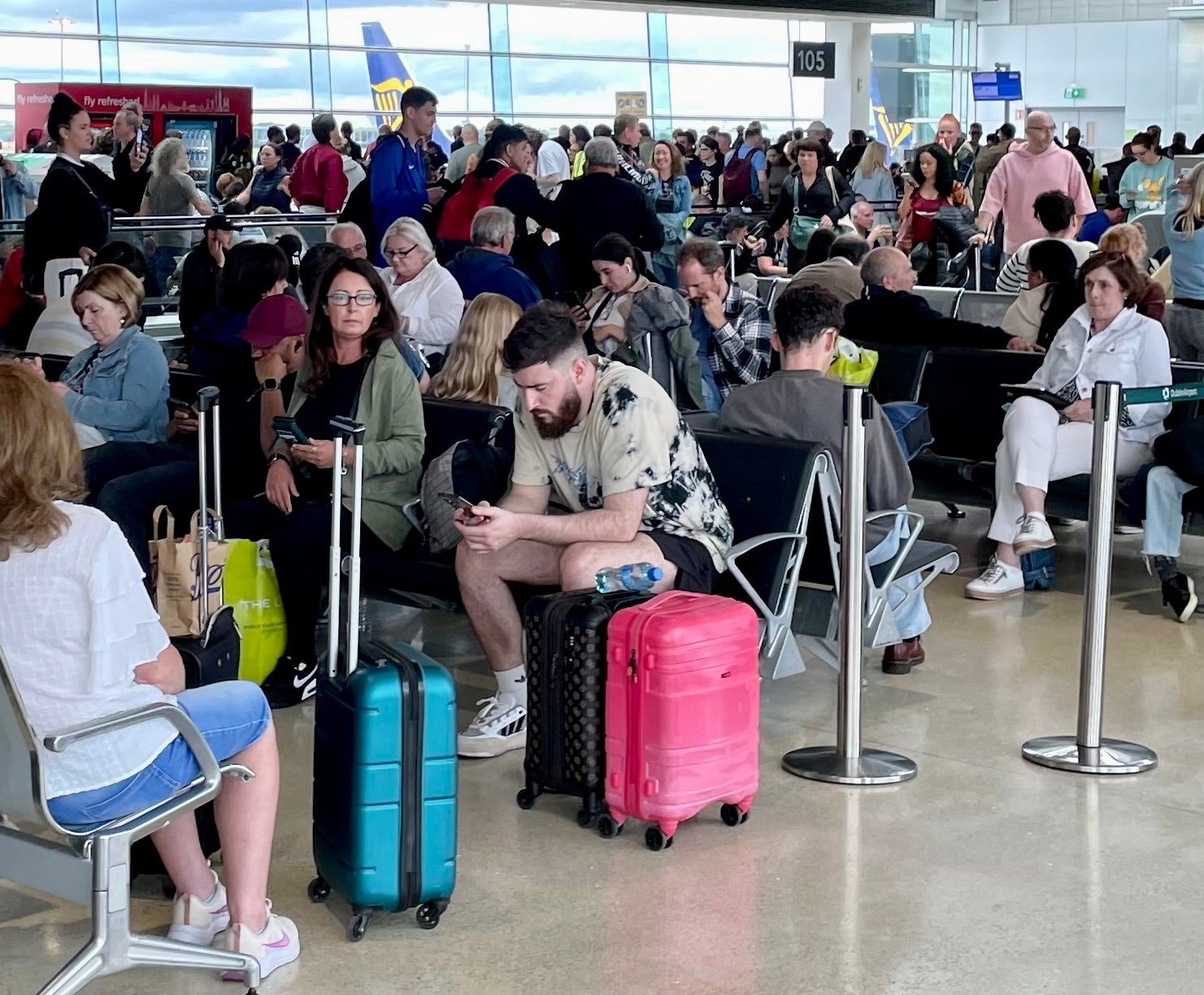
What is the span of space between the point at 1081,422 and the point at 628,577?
2657 millimetres

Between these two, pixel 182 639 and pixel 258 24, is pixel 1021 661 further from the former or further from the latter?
pixel 258 24

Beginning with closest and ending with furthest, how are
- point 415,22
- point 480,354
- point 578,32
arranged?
point 480,354 → point 415,22 → point 578,32

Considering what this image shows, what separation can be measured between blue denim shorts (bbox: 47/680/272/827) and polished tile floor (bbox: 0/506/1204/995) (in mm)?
506

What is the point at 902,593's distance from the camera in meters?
5.14

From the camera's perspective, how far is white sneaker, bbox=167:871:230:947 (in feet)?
10.9

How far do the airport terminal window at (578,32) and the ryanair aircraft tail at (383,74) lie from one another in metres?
2.18

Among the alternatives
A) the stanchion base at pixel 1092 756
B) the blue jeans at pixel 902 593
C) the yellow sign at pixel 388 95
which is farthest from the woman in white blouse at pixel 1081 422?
the yellow sign at pixel 388 95

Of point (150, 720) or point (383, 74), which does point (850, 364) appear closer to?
point (150, 720)

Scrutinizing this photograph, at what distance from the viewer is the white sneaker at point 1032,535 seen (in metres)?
6.01

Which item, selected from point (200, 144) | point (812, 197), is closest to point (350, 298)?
point (812, 197)

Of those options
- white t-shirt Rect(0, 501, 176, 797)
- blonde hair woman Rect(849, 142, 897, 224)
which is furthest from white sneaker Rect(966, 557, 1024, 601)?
blonde hair woman Rect(849, 142, 897, 224)

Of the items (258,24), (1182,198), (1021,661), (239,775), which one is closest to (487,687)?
(1021,661)

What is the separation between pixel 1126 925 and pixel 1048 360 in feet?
11.2

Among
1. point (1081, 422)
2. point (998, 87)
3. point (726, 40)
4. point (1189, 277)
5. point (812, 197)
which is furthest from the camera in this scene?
point (726, 40)
